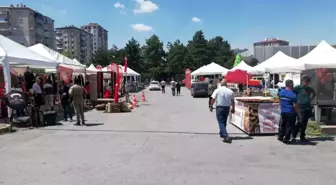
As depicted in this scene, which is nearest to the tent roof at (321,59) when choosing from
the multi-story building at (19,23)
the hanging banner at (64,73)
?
the hanging banner at (64,73)

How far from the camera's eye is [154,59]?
4515 inches

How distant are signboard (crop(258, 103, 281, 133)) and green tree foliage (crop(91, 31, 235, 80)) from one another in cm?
7989

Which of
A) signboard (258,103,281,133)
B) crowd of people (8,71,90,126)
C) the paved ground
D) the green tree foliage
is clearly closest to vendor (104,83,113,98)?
crowd of people (8,71,90,126)

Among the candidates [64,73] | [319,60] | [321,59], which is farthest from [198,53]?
[319,60]

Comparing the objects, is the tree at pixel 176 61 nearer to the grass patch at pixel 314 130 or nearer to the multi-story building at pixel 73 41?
the multi-story building at pixel 73 41

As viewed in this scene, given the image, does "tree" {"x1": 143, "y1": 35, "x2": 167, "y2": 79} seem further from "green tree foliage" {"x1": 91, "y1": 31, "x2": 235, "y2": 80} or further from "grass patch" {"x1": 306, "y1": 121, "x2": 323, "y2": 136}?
"grass patch" {"x1": 306, "y1": 121, "x2": 323, "y2": 136}

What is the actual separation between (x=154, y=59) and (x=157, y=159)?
107067 mm

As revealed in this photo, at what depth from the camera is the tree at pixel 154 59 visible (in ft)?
363

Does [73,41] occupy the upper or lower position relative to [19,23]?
lower

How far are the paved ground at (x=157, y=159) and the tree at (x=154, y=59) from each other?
98128mm

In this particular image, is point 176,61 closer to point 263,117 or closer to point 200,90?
point 200,90

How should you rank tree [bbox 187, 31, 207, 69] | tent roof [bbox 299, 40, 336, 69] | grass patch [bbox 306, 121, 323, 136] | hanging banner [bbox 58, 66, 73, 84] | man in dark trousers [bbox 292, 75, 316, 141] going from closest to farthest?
man in dark trousers [bbox 292, 75, 316, 141], grass patch [bbox 306, 121, 323, 136], tent roof [bbox 299, 40, 336, 69], hanging banner [bbox 58, 66, 73, 84], tree [bbox 187, 31, 207, 69]

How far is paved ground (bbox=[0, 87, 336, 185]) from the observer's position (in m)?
Answer: 6.62

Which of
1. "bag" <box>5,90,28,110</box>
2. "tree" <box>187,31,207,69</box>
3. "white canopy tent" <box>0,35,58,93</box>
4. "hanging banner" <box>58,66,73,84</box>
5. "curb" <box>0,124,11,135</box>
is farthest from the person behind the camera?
"tree" <box>187,31,207,69</box>
